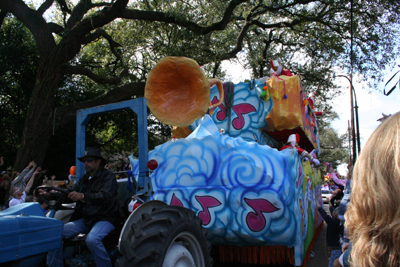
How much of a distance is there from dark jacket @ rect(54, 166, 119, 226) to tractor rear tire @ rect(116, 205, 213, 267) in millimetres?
503

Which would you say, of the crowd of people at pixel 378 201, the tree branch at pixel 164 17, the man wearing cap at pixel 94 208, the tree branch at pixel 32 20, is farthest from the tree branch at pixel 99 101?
Result: the crowd of people at pixel 378 201

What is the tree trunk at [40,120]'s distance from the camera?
9.93 metres

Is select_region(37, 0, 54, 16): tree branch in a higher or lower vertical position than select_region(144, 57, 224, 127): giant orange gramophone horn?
higher

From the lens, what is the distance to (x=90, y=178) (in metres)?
3.49

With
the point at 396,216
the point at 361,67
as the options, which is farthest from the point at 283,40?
the point at 396,216

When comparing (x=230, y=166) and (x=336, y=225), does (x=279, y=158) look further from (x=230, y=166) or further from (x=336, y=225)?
(x=336, y=225)

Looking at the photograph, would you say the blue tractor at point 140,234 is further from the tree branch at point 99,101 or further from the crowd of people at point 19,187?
the tree branch at point 99,101

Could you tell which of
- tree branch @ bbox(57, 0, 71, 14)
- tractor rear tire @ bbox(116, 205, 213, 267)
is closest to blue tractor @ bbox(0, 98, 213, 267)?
tractor rear tire @ bbox(116, 205, 213, 267)

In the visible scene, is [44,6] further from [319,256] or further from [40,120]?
[319,256]

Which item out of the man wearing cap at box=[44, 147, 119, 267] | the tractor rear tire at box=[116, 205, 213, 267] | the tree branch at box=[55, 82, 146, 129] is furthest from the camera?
the tree branch at box=[55, 82, 146, 129]

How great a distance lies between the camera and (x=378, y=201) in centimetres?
107

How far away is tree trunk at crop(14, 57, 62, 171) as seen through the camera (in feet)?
32.6

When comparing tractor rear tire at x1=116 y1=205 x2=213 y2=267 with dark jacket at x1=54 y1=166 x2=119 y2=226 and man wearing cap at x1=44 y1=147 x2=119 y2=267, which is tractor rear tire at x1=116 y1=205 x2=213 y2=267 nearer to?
man wearing cap at x1=44 y1=147 x2=119 y2=267

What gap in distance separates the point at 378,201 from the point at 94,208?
2.77 meters
